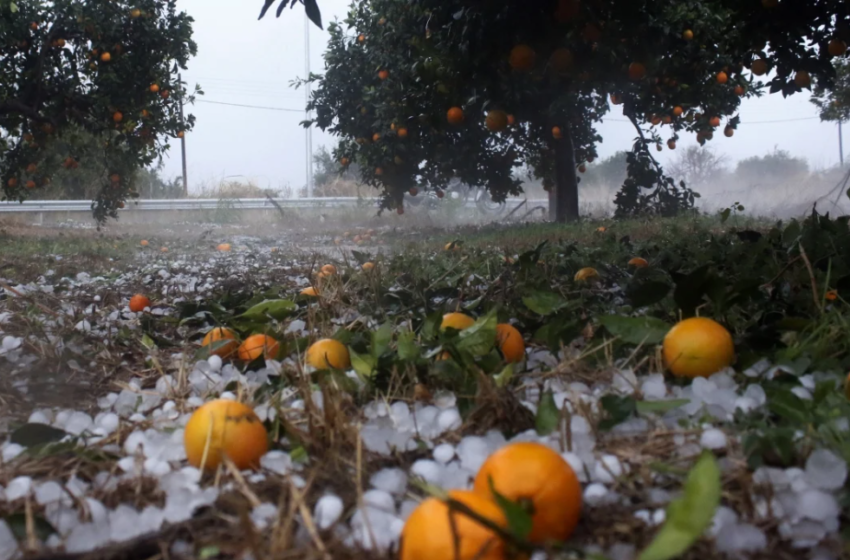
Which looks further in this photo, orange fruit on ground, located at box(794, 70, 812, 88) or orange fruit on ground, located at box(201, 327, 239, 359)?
orange fruit on ground, located at box(794, 70, 812, 88)

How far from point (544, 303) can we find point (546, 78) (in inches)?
93.1

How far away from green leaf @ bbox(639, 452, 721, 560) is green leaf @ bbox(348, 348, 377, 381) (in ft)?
2.05

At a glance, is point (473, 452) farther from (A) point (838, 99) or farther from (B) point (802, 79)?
(A) point (838, 99)

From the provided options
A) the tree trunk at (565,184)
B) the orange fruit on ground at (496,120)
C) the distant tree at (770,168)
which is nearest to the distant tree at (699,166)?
the distant tree at (770,168)

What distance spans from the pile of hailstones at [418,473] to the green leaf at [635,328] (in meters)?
0.09

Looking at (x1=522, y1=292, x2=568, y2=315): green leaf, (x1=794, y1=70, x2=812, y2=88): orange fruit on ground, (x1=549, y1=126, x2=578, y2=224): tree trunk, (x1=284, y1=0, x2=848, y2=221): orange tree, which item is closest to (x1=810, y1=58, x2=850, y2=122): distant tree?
(x1=284, y1=0, x2=848, y2=221): orange tree

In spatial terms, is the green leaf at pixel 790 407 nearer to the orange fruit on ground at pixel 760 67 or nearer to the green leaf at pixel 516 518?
the green leaf at pixel 516 518

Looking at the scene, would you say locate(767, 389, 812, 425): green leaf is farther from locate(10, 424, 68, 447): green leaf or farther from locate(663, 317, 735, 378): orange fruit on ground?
locate(10, 424, 68, 447): green leaf

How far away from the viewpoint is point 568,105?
22.4 ft

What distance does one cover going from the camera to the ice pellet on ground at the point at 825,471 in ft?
2.38

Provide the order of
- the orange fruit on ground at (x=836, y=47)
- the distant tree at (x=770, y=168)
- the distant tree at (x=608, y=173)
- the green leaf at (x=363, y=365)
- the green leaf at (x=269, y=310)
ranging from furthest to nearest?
the distant tree at (x=608, y=173) < the distant tree at (x=770, y=168) < the orange fruit on ground at (x=836, y=47) < the green leaf at (x=269, y=310) < the green leaf at (x=363, y=365)

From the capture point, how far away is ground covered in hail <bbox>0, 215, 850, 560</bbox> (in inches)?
26.6

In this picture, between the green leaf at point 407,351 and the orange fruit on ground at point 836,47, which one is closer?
→ the green leaf at point 407,351

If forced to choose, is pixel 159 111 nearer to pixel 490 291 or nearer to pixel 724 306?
pixel 490 291
